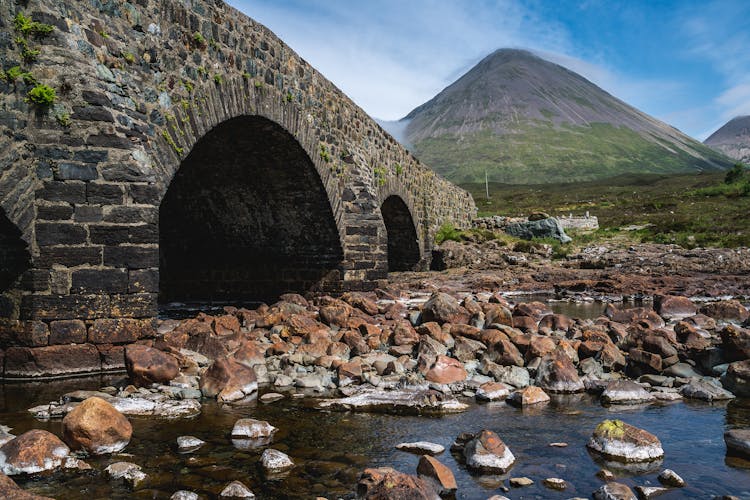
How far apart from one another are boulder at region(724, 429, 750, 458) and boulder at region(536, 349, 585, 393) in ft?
5.54

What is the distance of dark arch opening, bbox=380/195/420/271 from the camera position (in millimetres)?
20859

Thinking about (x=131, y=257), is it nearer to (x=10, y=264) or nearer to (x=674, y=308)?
(x=10, y=264)

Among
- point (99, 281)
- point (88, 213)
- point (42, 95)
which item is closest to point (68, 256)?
point (99, 281)

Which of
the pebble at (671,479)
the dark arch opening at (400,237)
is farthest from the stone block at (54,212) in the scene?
the dark arch opening at (400,237)

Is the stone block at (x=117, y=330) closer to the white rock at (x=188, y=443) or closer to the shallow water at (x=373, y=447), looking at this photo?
the shallow water at (x=373, y=447)

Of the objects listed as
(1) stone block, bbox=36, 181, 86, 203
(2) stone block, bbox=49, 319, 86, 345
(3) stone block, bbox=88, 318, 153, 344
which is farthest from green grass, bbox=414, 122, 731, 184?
(2) stone block, bbox=49, 319, 86, 345

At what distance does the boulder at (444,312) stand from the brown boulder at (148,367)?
4.31 m

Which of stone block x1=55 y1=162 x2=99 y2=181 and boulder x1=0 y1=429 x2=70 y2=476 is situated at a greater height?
stone block x1=55 y1=162 x2=99 y2=181

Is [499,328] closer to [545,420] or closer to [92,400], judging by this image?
[545,420]

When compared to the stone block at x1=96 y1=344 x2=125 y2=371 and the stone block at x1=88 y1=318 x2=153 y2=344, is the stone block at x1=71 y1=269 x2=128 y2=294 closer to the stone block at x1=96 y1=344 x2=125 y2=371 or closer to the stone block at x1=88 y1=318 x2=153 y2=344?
the stone block at x1=88 y1=318 x2=153 y2=344

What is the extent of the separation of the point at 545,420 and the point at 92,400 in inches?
139

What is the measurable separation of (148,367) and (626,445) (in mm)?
4305

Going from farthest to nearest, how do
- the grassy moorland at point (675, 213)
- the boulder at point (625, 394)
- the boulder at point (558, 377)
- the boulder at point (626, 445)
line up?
1. the grassy moorland at point (675, 213)
2. the boulder at point (558, 377)
3. the boulder at point (625, 394)
4. the boulder at point (626, 445)

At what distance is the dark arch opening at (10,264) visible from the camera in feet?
19.1
